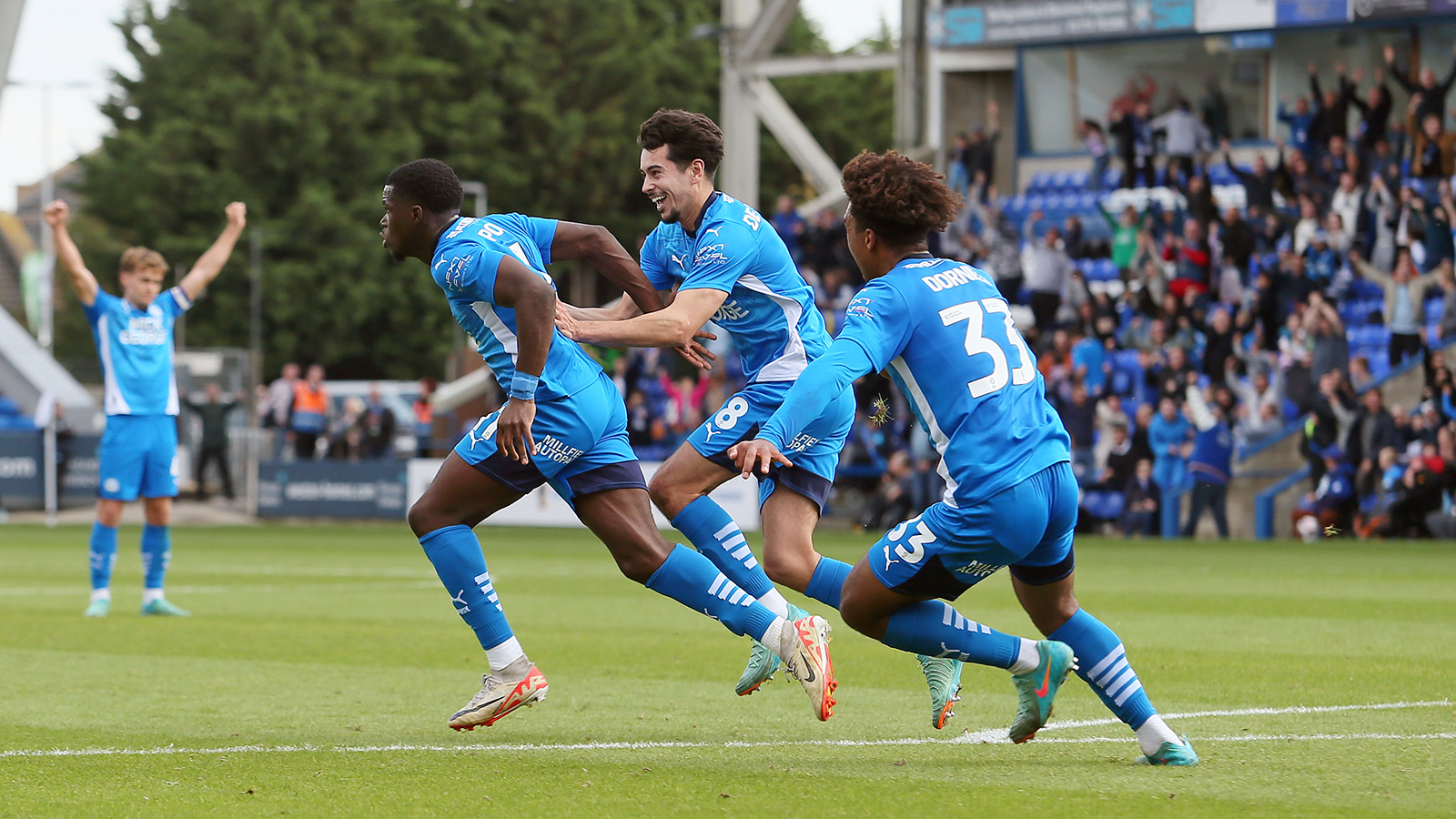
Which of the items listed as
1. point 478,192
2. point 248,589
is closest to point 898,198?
→ point 248,589

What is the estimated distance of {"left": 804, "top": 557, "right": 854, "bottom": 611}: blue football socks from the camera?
6.18m

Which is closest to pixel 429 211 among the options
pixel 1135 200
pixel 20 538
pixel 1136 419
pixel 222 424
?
pixel 1136 419

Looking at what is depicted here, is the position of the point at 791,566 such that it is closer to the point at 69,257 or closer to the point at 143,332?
the point at 69,257

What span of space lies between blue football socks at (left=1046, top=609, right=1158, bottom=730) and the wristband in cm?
199

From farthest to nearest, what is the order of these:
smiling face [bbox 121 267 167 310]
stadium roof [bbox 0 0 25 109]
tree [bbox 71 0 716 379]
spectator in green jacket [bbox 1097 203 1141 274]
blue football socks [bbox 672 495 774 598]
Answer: tree [bbox 71 0 716 379] < spectator in green jacket [bbox 1097 203 1141 274] < stadium roof [bbox 0 0 25 109] < smiling face [bbox 121 267 167 310] < blue football socks [bbox 672 495 774 598]

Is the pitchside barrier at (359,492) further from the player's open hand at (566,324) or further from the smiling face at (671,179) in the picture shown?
the player's open hand at (566,324)

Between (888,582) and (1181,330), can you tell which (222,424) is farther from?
(888,582)

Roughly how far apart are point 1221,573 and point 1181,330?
7.40 metres

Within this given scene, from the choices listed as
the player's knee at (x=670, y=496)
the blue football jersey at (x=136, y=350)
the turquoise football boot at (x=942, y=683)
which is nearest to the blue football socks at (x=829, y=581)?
the turquoise football boot at (x=942, y=683)

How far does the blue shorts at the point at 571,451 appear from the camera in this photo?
20.8 feet

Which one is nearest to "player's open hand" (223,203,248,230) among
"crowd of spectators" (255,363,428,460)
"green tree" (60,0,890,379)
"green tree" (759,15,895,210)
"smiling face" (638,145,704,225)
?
"smiling face" (638,145,704,225)

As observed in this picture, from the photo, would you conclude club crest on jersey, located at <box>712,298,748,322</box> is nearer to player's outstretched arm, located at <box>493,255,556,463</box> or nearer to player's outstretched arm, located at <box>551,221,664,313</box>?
player's outstretched arm, located at <box>551,221,664,313</box>

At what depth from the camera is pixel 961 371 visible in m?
5.17

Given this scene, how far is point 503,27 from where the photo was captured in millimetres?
56688
